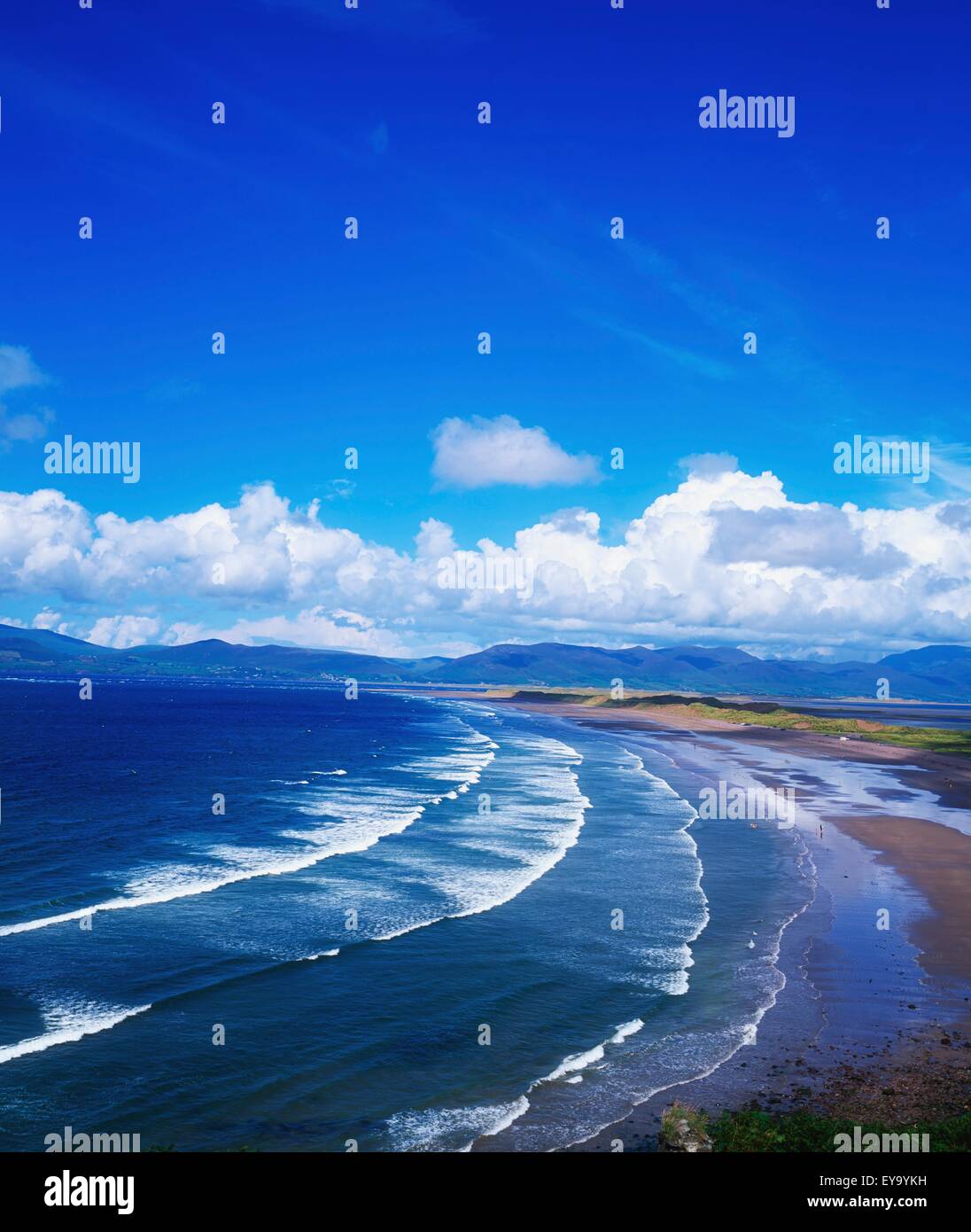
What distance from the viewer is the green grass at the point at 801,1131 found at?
46.6 ft

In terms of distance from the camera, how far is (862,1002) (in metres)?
23.0

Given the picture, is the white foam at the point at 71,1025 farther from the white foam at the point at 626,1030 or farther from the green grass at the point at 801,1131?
the green grass at the point at 801,1131

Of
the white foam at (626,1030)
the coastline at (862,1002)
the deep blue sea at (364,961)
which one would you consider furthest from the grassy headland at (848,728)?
the white foam at (626,1030)

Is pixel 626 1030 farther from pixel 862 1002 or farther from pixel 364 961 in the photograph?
pixel 364 961

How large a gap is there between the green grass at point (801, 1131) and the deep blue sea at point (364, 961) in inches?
107

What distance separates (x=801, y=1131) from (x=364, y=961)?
585 inches

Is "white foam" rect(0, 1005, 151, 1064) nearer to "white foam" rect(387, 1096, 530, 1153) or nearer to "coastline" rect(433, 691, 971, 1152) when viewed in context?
"white foam" rect(387, 1096, 530, 1153)

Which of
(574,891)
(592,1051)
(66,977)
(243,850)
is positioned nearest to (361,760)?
(243,850)

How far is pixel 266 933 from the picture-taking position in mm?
28547

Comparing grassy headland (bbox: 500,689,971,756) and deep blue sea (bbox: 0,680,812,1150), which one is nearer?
deep blue sea (bbox: 0,680,812,1150)

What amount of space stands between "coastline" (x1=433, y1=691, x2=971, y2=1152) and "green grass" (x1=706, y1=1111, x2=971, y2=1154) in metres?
0.85

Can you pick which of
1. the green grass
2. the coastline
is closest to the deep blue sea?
the coastline

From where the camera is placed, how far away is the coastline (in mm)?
16953
